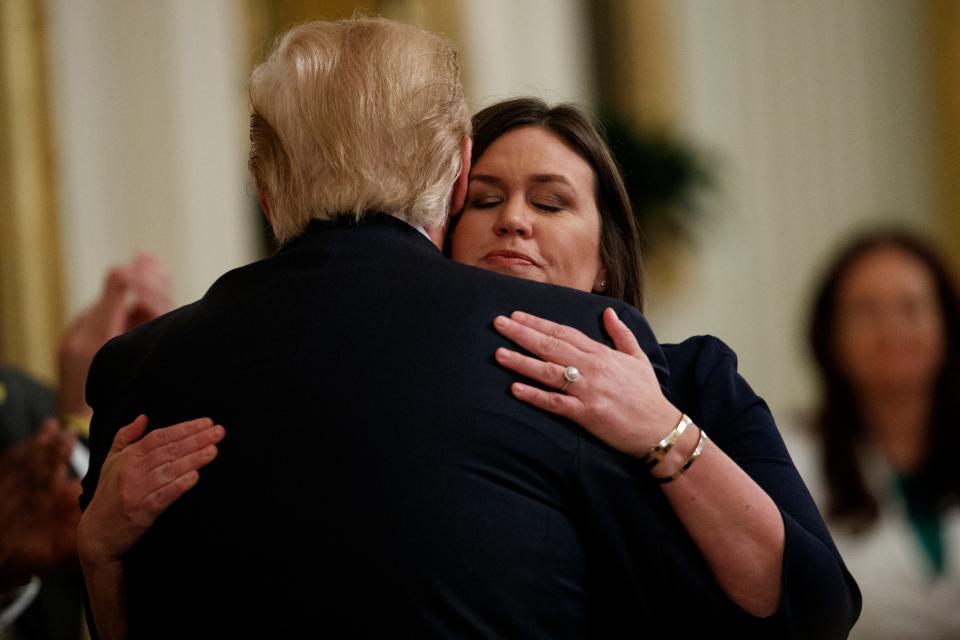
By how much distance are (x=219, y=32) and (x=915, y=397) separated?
167 inches

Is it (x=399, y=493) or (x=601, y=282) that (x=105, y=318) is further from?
(x=399, y=493)

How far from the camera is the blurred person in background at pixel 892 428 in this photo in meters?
3.44

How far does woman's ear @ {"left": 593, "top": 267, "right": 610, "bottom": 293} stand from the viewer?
2.46 m

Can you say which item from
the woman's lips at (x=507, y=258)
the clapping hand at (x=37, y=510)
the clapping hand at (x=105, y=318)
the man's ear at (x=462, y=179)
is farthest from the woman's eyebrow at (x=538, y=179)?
the clapping hand at (x=105, y=318)

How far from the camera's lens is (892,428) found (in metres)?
3.83

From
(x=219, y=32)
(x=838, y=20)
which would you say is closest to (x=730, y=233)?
(x=838, y=20)

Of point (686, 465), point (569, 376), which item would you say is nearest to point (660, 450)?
point (686, 465)

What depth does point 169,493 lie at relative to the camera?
1.65 meters

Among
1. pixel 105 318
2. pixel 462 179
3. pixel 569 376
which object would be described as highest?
pixel 462 179

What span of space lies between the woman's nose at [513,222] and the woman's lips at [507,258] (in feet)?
0.12

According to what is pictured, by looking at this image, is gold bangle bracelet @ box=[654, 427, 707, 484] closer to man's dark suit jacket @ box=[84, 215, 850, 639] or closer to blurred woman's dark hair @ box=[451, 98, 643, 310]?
man's dark suit jacket @ box=[84, 215, 850, 639]

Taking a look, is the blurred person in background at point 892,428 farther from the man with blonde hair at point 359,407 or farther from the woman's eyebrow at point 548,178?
the man with blonde hair at point 359,407

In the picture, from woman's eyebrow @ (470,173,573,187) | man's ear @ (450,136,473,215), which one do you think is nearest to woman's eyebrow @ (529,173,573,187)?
woman's eyebrow @ (470,173,573,187)

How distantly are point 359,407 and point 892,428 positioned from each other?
2732mm
